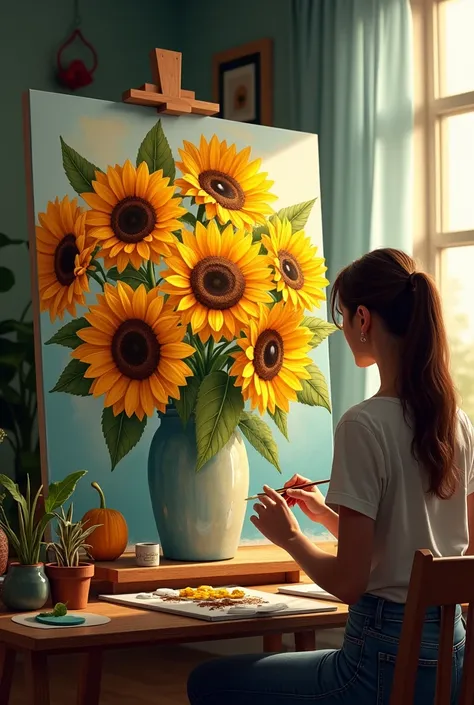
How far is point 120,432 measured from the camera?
249 centimetres

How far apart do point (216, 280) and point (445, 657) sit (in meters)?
1.11

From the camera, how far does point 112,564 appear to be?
232 centimetres

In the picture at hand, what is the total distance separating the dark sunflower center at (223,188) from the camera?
2.57 m

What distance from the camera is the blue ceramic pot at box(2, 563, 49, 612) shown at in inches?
78.6

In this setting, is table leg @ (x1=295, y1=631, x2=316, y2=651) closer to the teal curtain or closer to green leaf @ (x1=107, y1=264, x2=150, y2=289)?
green leaf @ (x1=107, y1=264, x2=150, y2=289)

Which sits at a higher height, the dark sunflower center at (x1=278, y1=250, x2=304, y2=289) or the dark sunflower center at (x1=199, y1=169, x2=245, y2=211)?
the dark sunflower center at (x1=199, y1=169, x2=245, y2=211)

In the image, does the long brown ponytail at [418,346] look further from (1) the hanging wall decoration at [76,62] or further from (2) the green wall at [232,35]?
(1) the hanging wall decoration at [76,62]

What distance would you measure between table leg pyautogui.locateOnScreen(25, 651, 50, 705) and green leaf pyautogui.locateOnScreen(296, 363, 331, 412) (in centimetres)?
111

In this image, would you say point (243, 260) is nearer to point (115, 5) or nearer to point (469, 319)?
point (469, 319)

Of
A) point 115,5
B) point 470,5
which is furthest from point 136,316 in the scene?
point 115,5

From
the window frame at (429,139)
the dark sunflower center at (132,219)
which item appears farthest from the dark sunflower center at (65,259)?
the window frame at (429,139)

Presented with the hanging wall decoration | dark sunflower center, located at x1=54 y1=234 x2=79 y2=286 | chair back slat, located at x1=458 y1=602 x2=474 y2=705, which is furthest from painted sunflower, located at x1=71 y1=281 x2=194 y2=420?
the hanging wall decoration

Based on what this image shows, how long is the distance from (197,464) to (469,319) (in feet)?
5.03

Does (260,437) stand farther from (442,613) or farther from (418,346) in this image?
(442,613)
